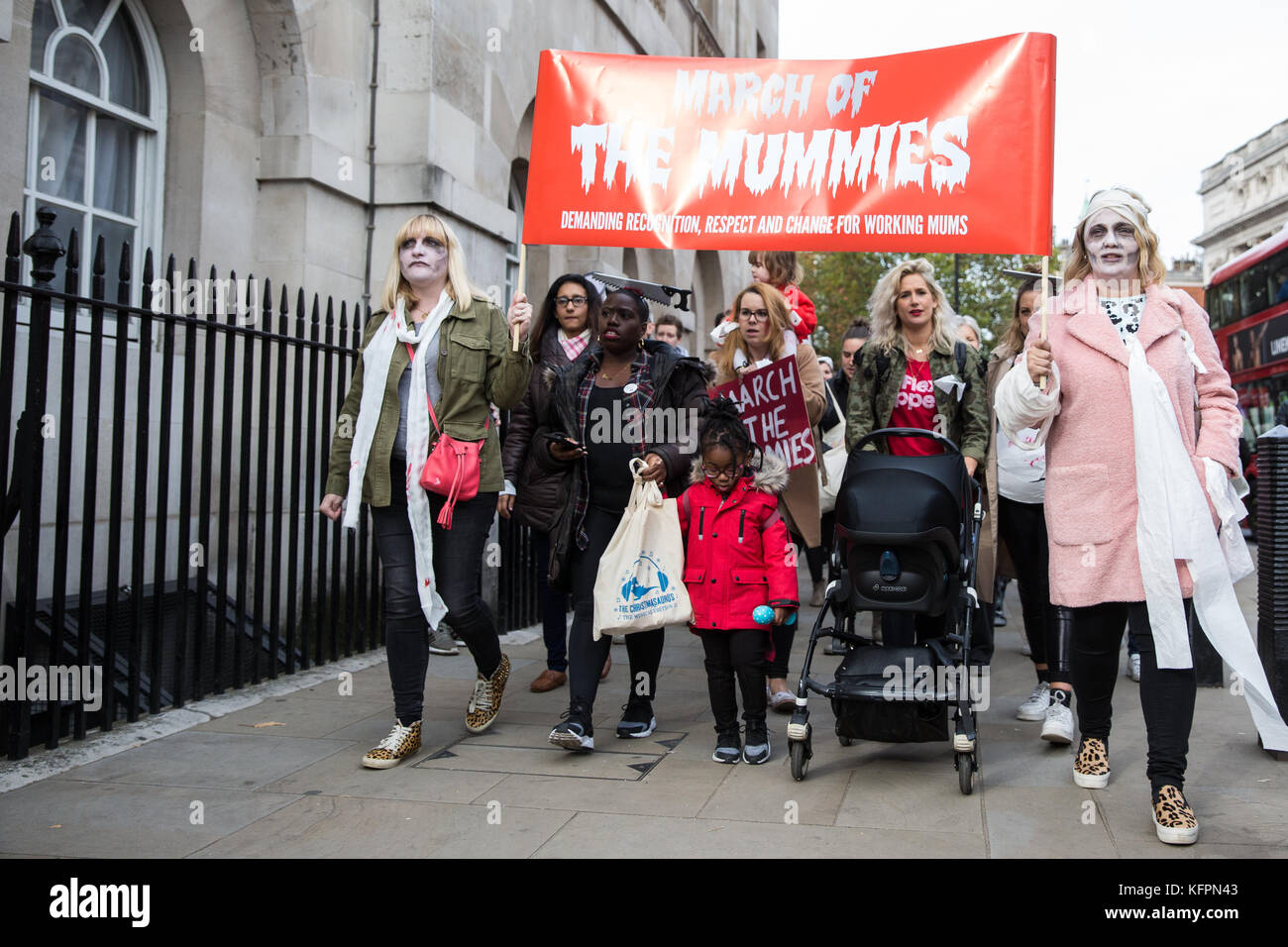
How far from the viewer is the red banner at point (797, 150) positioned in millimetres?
4961

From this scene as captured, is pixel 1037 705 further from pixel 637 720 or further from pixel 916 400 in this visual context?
pixel 637 720

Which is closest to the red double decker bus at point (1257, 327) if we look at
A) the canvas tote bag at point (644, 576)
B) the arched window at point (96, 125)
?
the canvas tote bag at point (644, 576)

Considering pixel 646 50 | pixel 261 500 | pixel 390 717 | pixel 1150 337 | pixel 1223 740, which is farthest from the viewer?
pixel 646 50

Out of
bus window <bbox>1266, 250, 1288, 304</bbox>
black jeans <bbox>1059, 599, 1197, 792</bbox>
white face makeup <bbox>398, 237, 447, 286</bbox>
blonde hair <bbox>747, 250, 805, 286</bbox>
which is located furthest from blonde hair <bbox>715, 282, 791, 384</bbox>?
bus window <bbox>1266, 250, 1288, 304</bbox>

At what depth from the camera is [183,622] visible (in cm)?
542

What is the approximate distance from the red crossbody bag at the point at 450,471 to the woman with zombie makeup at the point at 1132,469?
2.09 meters

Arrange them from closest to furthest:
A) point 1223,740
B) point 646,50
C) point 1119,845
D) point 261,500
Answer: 1. point 1119,845
2. point 1223,740
3. point 261,500
4. point 646,50

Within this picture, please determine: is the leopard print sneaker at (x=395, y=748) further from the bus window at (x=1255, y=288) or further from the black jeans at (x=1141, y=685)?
the bus window at (x=1255, y=288)

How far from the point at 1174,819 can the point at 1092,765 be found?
2.21 ft
